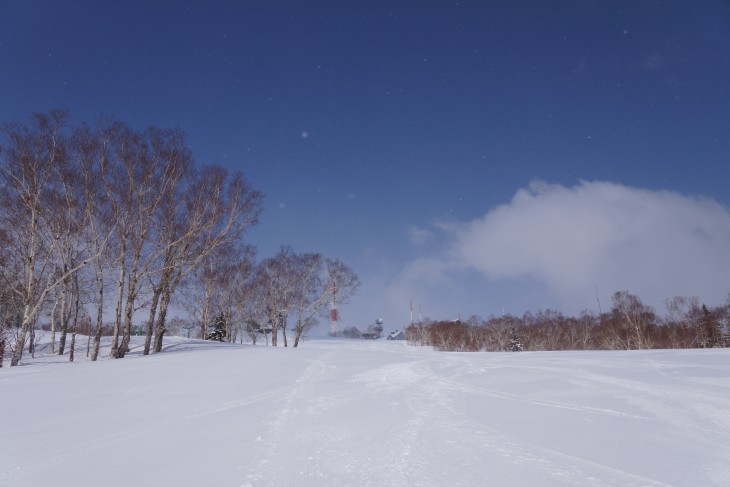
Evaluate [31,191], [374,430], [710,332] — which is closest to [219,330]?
[31,191]

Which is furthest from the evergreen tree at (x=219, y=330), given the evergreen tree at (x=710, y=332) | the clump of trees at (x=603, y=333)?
the evergreen tree at (x=710, y=332)

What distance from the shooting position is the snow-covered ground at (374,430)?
3.69 metres

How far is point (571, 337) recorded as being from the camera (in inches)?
2167

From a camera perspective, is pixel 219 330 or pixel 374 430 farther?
pixel 219 330

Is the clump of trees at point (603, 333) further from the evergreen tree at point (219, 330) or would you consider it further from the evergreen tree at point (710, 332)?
the evergreen tree at point (219, 330)

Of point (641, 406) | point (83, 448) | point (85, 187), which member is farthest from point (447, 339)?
point (83, 448)

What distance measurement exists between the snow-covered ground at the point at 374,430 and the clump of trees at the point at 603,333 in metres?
41.3

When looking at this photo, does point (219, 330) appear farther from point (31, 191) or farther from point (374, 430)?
point (374, 430)

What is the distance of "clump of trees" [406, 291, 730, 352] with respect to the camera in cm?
4641

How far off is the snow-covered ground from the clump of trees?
41266mm

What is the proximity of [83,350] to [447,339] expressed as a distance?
3946cm

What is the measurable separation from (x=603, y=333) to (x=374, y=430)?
57274mm

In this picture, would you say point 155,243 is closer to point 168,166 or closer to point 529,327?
point 168,166

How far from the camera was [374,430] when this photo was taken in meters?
5.16
